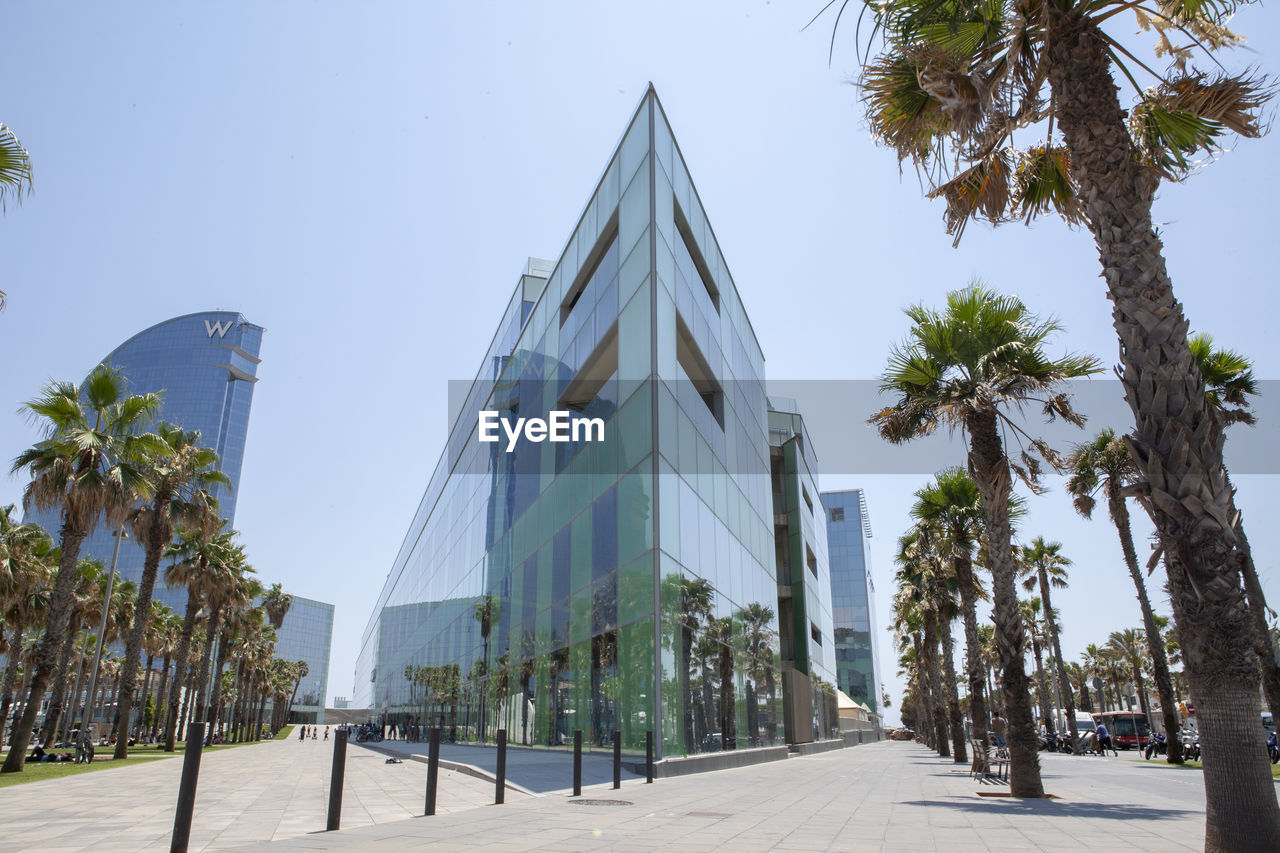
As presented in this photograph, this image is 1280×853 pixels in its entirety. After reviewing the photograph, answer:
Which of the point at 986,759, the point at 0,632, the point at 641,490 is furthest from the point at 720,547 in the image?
the point at 0,632

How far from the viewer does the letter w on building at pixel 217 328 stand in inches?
7077

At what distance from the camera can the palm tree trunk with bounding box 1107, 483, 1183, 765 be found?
80.2 ft

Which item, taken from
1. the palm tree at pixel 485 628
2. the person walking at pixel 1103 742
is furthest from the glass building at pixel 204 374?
the person walking at pixel 1103 742

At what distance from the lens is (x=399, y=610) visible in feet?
211

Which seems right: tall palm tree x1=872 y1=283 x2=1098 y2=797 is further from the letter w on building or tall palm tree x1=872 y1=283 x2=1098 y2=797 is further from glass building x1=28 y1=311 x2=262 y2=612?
the letter w on building

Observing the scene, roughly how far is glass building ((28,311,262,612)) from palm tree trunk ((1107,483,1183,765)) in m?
171

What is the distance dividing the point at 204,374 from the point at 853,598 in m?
153

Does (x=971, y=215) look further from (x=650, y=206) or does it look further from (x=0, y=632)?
(x=0, y=632)

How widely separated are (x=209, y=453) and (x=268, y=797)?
18.4 meters

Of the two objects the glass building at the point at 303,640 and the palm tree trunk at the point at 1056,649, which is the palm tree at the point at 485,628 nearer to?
the palm tree trunk at the point at 1056,649

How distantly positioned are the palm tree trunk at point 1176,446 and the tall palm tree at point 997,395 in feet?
24.4

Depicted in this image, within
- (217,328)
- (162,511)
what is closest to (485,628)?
(162,511)

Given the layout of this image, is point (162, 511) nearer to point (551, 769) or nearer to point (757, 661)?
point (551, 769)

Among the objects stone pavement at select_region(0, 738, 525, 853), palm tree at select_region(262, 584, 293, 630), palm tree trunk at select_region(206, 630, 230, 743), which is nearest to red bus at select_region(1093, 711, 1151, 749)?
stone pavement at select_region(0, 738, 525, 853)
